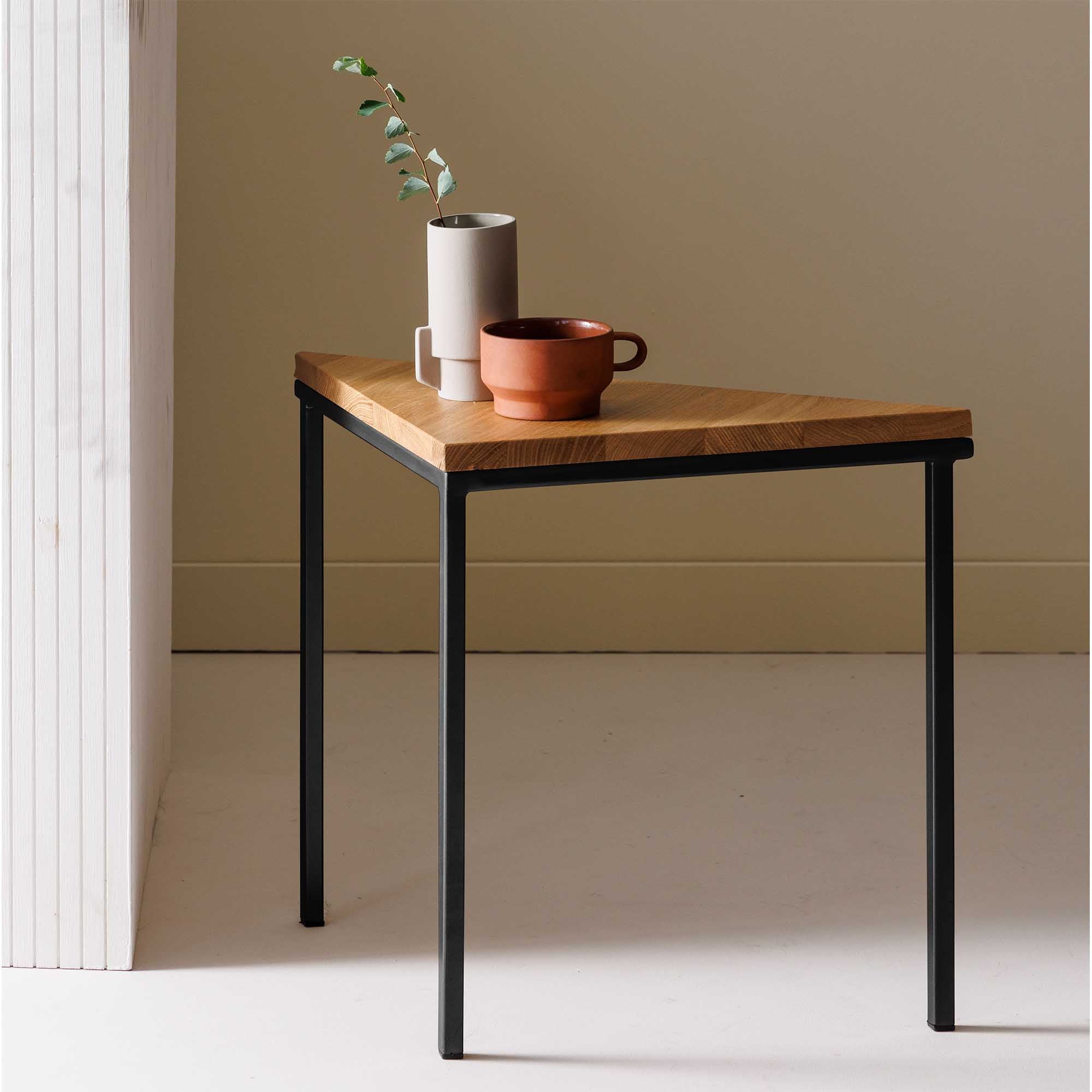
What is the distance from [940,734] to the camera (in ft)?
5.32

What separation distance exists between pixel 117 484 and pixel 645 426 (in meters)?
0.66

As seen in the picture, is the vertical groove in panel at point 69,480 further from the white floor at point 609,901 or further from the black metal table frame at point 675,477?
the black metal table frame at point 675,477

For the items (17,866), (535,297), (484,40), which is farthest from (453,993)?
(484,40)

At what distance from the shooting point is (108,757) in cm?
180

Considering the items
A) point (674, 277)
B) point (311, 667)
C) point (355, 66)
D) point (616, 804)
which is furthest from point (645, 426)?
point (674, 277)

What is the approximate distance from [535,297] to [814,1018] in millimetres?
1825

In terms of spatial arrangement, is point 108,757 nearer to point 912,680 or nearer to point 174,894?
point 174,894

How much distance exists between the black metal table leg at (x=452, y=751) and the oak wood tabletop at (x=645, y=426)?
0.06m

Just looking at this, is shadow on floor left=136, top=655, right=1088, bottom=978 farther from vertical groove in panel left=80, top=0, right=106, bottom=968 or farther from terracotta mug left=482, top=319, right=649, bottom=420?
terracotta mug left=482, top=319, right=649, bottom=420

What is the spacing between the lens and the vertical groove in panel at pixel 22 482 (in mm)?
1684

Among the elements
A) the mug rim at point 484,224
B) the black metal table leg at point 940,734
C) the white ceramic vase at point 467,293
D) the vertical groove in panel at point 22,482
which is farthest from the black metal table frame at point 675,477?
the vertical groove in panel at point 22,482

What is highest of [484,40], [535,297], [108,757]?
[484,40]

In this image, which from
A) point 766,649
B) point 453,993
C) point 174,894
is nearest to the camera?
point 453,993

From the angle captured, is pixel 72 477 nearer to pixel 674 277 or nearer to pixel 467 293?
pixel 467 293
